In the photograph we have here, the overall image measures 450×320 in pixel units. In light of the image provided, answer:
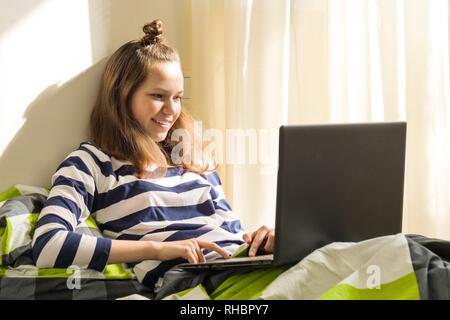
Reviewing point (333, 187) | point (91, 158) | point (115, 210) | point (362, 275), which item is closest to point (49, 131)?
point (91, 158)

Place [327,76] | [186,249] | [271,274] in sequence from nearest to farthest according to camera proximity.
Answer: [271,274] < [186,249] < [327,76]

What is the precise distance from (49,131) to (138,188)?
243 millimetres

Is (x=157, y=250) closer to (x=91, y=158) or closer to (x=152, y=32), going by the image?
(x=91, y=158)

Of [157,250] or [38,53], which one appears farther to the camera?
[38,53]

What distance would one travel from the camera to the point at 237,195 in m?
1.85

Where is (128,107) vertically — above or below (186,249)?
above

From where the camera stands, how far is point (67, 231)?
132 centimetres

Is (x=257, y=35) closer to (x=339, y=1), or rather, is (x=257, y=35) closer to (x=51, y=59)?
(x=339, y=1)

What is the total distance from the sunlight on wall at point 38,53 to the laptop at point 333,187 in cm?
54

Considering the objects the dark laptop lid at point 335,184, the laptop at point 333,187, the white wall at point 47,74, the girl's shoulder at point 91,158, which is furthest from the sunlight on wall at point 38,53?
the dark laptop lid at point 335,184

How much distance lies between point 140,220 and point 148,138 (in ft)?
0.71

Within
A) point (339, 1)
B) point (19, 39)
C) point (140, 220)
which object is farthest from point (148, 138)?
point (339, 1)
